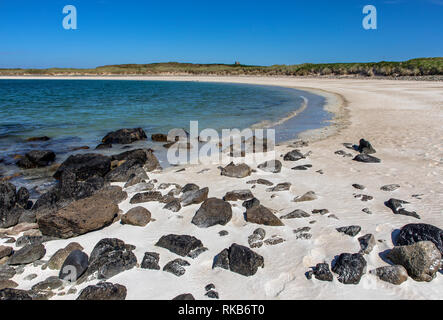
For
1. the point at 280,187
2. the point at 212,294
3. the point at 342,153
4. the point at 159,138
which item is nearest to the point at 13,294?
the point at 212,294

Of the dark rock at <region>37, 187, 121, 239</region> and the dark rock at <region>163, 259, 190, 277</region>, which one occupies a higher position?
the dark rock at <region>37, 187, 121, 239</region>

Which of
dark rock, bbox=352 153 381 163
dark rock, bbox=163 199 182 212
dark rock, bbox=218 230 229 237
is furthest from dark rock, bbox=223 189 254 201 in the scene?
dark rock, bbox=352 153 381 163

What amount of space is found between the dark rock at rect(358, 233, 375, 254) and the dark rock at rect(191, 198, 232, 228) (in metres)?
1.93

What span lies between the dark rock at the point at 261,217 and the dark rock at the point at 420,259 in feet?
5.26

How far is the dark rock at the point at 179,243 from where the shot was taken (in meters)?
4.00

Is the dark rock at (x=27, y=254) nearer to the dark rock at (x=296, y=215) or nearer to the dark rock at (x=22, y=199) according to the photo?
the dark rock at (x=22, y=199)

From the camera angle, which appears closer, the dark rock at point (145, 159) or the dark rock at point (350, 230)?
the dark rock at point (350, 230)

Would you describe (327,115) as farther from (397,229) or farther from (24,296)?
(24,296)

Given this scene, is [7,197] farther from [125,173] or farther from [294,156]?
[294,156]

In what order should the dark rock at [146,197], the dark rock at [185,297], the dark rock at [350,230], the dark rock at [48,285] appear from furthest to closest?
the dark rock at [146,197] → the dark rock at [350,230] → the dark rock at [48,285] → the dark rock at [185,297]

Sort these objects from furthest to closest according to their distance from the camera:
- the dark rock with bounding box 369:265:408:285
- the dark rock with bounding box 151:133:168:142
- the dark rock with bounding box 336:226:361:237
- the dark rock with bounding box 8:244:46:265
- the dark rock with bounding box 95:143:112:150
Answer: the dark rock with bounding box 151:133:168:142 < the dark rock with bounding box 95:143:112:150 < the dark rock with bounding box 336:226:361:237 < the dark rock with bounding box 8:244:46:265 < the dark rock with bounding box 369:265:408:285

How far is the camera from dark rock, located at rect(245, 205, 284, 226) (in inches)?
181

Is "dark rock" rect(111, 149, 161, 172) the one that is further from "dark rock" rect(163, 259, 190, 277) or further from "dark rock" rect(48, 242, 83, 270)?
"dark rock" rect(163, 259, 190, 277)

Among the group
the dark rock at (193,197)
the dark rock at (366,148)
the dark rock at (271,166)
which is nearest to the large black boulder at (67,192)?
the dark rock at (193,197)
